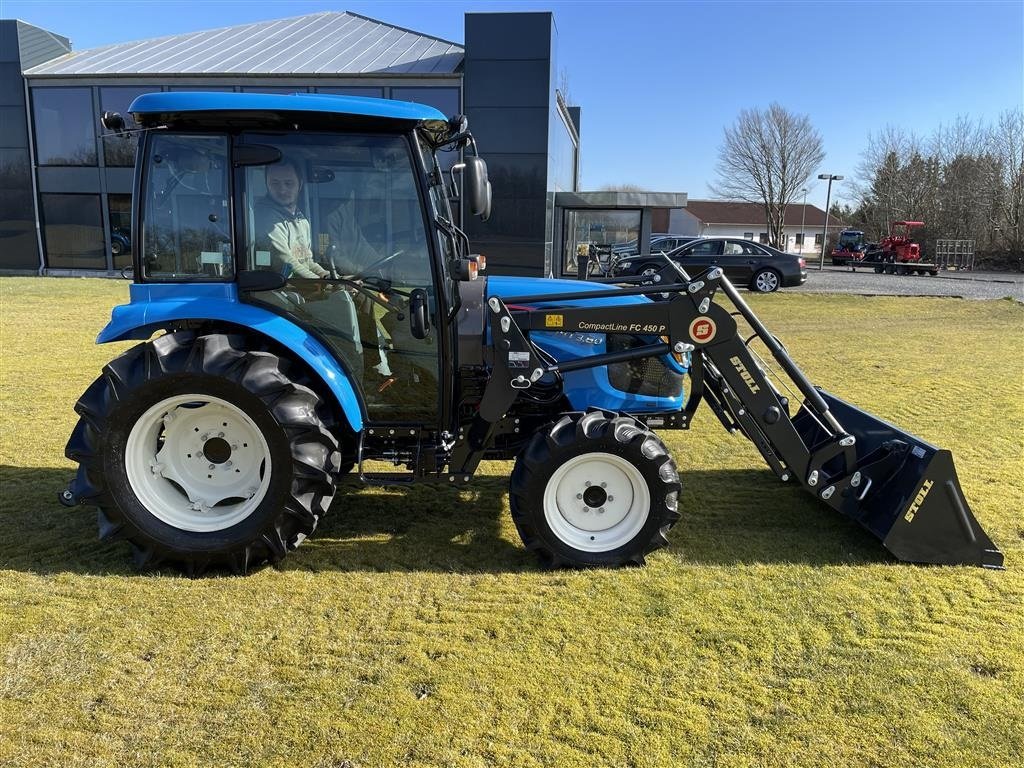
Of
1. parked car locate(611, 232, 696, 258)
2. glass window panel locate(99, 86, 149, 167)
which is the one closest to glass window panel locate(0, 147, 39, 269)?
glass window panel locate(99, 86, 149, 167)

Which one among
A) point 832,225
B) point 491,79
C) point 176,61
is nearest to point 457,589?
point 491,79

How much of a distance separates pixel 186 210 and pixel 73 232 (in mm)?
21136

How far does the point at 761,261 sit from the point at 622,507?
18066 millimetres

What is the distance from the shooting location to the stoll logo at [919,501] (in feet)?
12.1

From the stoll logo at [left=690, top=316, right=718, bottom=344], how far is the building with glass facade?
48.4ft

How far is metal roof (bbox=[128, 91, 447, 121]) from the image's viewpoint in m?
3.38

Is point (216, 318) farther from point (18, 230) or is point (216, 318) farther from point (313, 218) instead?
point (18, 230)

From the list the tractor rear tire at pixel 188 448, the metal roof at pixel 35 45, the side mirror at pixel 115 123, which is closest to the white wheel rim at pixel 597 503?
the tractor rear tire at pixel 188 448

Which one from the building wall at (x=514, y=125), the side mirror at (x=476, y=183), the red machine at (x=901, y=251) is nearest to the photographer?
the side mirror at (x=476, y=183)

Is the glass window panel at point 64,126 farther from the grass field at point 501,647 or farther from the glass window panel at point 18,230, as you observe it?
the grass field at point 501,647

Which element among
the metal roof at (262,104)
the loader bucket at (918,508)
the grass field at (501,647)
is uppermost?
the metal roof at (262,104)

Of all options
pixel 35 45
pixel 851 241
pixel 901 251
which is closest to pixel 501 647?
pixel 35 45

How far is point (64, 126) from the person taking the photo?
20547 mm

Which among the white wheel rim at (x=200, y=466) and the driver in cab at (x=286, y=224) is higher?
the driver in cab at (x=286, y=224)
